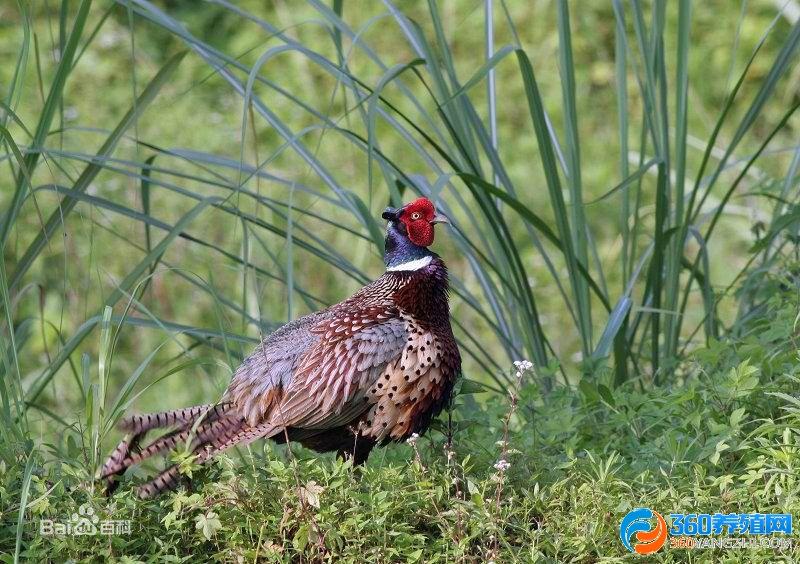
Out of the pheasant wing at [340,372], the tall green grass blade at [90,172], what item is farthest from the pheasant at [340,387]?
the tall green grass blade at [90,172]

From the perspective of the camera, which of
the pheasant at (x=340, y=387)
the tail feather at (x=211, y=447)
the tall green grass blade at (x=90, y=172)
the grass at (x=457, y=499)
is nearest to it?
the grass at (x=457, y=499)

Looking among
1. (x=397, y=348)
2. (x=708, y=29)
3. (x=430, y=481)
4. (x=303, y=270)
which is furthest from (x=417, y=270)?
(x=708, y=29)

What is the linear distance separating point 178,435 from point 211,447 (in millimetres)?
83

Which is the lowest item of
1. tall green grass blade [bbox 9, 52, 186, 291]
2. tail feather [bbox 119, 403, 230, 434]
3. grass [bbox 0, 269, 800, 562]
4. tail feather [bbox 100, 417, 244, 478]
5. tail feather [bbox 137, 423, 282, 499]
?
grass [bbox 0, 269, 800, 562]

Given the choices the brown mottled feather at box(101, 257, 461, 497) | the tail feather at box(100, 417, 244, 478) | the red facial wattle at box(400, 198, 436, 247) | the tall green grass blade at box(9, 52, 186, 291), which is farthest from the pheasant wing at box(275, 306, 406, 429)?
the tall green grass blade at box(9, 52, 186, 291)

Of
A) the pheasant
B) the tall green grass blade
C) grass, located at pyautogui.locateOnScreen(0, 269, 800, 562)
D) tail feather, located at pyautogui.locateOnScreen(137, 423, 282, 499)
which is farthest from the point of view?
the tall green grass blade

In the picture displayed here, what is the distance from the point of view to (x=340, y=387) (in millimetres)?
2943

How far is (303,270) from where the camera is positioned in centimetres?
609

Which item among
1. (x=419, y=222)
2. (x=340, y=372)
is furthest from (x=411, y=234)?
(x=340, y=372)

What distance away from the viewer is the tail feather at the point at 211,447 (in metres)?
2.69

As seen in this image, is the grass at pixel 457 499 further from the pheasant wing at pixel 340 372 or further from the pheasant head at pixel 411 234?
the pheasant head at pixel 411 234

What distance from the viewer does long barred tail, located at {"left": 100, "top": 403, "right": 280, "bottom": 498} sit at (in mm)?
2716

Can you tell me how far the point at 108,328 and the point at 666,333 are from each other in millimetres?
1689

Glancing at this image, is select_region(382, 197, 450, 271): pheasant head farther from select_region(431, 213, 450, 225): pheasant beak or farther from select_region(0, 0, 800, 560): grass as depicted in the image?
select_region(0, 0, 800, 560): grass
